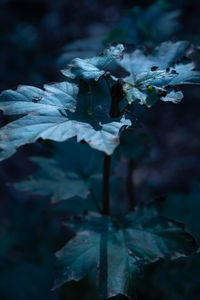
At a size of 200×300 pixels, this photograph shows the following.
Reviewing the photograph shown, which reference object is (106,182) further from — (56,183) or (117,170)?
(117,170)

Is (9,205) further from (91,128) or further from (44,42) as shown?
(44,42)

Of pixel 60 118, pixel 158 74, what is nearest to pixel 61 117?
pixel 60 118

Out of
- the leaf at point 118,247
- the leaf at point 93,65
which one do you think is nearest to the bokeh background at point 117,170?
the leaf at point 118,247

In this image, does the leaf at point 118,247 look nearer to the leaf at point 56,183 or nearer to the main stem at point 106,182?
the main stem at point 106,182

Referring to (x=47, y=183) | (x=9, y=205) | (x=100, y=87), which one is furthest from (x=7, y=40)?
(x=100, y=87)

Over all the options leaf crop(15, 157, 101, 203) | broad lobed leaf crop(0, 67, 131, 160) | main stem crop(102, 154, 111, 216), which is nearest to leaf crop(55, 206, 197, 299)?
main stem crop(102, 154, 111, 216)

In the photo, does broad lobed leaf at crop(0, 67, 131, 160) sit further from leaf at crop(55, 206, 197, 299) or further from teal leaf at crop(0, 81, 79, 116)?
leaf at crop(55, 206, 197, 299)
